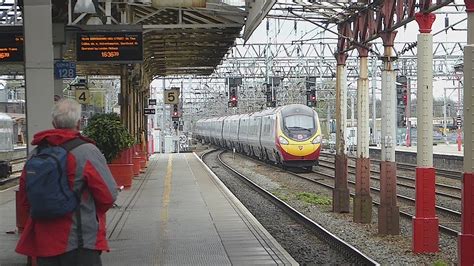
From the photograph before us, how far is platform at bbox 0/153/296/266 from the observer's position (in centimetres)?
928

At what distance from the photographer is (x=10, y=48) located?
13031 mm

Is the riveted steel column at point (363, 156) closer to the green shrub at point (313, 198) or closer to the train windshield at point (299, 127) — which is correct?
the green shrub at point (313, 198)

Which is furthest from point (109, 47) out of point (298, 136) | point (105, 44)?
point (298, 136)

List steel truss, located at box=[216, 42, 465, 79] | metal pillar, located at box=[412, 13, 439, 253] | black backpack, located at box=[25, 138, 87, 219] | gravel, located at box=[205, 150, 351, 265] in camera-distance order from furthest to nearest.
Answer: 1. steel truss, located at box=[216, 42, 465, 79]
2. gravel, located at box=[205, 150, 351, 265]
3. metal pillar, located at box=[412, 13, 439, 253]
4. black backpack, located at box=[25, 138, 87, 219]

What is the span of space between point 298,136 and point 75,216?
27441mm

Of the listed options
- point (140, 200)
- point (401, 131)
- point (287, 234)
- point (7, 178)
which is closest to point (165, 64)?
point (7, 178)

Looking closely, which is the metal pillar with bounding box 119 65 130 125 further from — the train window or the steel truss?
the steel truss

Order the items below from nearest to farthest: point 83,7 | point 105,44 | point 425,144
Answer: point 425,144 → point 83,7 → point 105,44

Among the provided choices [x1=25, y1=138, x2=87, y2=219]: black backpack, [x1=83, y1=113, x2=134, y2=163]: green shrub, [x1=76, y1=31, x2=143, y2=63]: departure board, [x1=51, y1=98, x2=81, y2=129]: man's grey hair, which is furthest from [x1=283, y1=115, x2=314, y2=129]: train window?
[x1=25, y1=138, x2=87, y2=219]: black backpack

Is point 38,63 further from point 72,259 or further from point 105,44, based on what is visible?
point 72,259

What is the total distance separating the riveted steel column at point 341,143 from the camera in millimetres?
17328

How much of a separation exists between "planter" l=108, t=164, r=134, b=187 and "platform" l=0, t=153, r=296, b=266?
0.72 meters

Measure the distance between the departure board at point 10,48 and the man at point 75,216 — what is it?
353 inches

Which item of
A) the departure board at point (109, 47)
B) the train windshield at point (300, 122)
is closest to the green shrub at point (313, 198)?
the departure board at point (109, 47)
